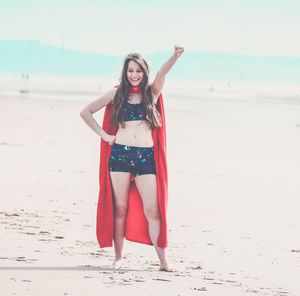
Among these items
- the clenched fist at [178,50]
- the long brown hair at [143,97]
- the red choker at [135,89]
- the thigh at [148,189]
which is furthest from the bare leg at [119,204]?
the clenched fist at [178,50]

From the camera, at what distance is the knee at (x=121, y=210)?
17.5ft

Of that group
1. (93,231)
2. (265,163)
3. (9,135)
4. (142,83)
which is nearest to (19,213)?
(93,231)

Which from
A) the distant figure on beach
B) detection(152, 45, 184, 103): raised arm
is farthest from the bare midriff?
detection(152, 45, 184, 103): raised arm

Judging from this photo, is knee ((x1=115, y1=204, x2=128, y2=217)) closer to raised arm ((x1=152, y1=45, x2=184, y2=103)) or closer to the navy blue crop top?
the navy blue crop top

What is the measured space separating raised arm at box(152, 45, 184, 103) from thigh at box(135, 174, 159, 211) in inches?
23.1

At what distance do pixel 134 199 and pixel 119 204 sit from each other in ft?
0.41

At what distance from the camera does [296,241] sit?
7008mm

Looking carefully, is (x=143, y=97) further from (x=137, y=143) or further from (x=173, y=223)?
(x=173, y=223)

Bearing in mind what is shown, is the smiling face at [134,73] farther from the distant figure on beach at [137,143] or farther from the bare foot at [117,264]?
the bare foot at [117,264]

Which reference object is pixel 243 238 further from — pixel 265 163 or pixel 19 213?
pixel 265 163

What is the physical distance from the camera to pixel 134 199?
5.35m

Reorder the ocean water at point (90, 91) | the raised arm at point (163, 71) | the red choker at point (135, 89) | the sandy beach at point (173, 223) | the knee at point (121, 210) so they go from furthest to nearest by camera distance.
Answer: the ocean water at point (90, 91), the knee at point (121, 210), the red choker at point (135, 89), the raised arm at point (163, 71), the sandy beach at point (173, 223)

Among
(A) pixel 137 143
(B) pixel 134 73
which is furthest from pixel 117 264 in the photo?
(B) pixel 134 73

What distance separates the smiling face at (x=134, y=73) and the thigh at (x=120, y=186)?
26.9 inches
